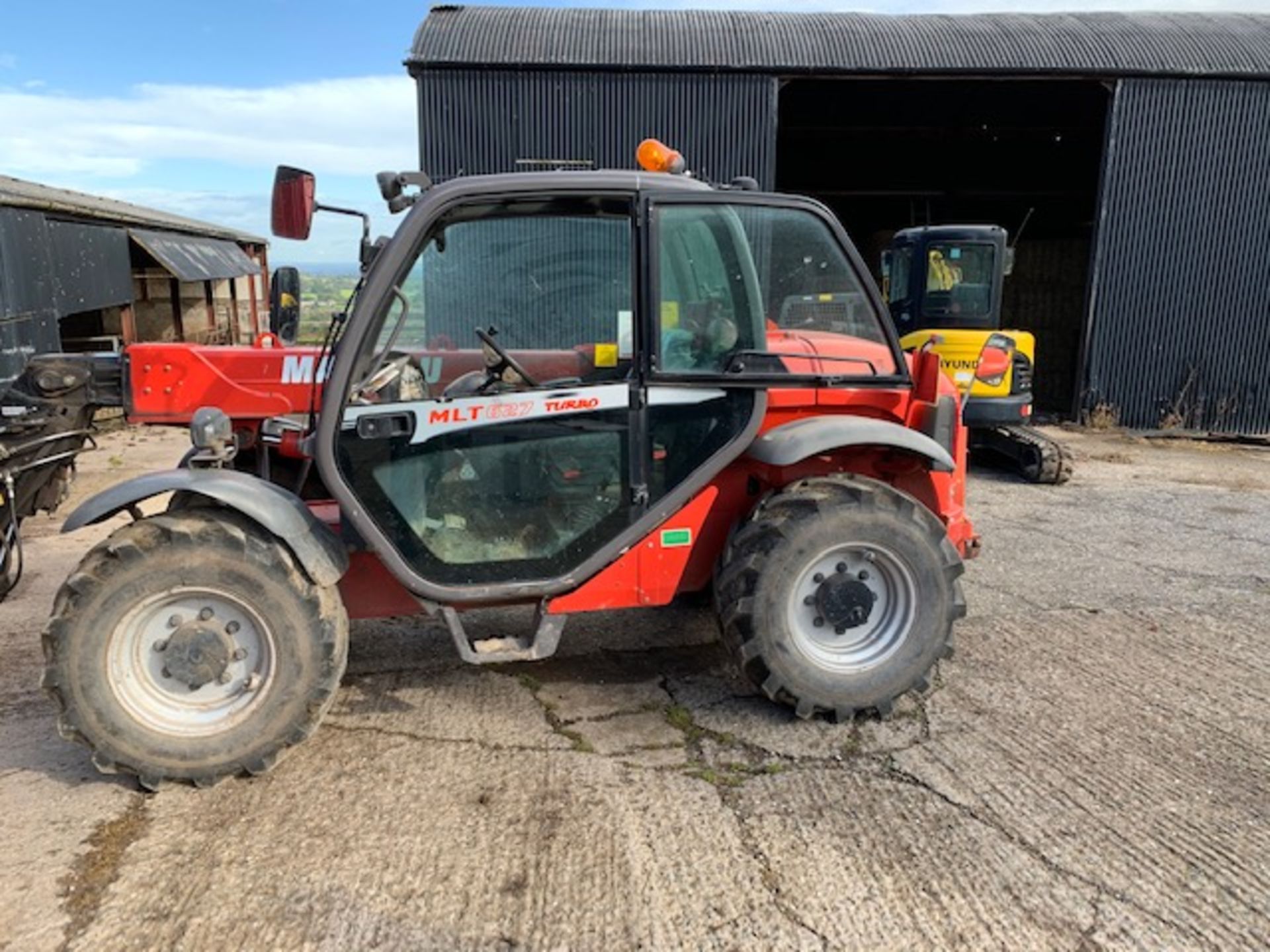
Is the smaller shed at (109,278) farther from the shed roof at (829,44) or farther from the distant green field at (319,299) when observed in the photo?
the distant green field at (319,299)

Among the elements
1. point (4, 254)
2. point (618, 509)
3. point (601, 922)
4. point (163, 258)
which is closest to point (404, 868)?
point (601, 922)

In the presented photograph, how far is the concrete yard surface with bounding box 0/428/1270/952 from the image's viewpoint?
2.52 metres

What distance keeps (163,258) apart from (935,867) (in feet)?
48.7

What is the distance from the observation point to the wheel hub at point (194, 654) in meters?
3.12

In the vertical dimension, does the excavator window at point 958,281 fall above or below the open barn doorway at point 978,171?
below

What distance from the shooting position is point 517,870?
9.00 ft

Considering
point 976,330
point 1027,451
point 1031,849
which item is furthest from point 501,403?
point 976,330

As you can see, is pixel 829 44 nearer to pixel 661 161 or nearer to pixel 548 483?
pixel 661 161

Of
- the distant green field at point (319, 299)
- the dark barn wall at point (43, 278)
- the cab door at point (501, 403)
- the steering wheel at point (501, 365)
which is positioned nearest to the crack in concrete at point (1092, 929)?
the cab door at point (501, 403)

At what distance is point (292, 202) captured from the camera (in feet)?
10.8

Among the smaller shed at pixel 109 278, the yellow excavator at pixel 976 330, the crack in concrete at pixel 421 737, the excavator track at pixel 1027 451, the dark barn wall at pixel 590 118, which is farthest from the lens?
the dark barn wall at pixel 590 118

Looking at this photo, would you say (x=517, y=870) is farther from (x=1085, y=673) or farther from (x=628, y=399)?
(x=1085, y=673)

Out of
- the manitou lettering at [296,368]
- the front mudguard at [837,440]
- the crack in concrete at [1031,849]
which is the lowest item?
the crack in concrete at [1031,849]

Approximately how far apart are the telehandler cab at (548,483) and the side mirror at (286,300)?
0.81m
